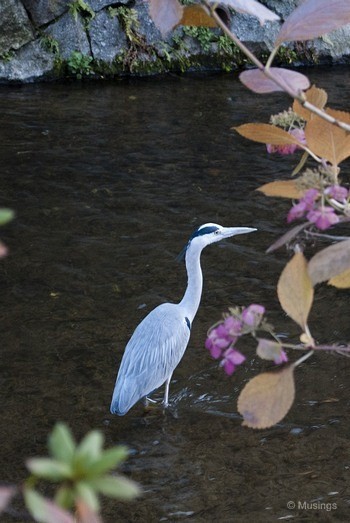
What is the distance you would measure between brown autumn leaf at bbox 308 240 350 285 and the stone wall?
7976 millimetres

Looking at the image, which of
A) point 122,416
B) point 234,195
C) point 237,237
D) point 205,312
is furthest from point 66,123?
point 122,416

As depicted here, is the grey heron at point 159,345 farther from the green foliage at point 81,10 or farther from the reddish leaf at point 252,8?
the green foliage at point 81,10

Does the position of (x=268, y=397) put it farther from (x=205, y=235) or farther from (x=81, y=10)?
(x=81, y=10)

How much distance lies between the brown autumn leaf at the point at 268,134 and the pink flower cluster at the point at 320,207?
10 cm

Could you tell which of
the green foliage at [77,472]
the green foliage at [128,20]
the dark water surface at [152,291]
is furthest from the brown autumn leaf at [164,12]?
the green foliage at [128,20]

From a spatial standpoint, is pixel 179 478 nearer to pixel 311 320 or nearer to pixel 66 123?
pixel 311 320

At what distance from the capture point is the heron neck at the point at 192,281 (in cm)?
418

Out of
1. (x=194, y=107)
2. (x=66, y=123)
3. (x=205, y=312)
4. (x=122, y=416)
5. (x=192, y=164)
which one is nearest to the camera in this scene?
(x=122, y=416)

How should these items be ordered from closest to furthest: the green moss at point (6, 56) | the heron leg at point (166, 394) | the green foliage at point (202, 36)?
the heron leg at point (166, 394)
the green moss at point (6, 56)
the green foliage at point (202, 36)

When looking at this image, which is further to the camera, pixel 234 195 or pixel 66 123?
pixel 66 123

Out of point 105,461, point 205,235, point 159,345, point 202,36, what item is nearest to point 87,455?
point 105,461

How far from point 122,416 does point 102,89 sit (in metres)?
5.24

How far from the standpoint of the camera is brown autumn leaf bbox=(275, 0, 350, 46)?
0.90 metres

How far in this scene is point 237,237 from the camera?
5648 mm
